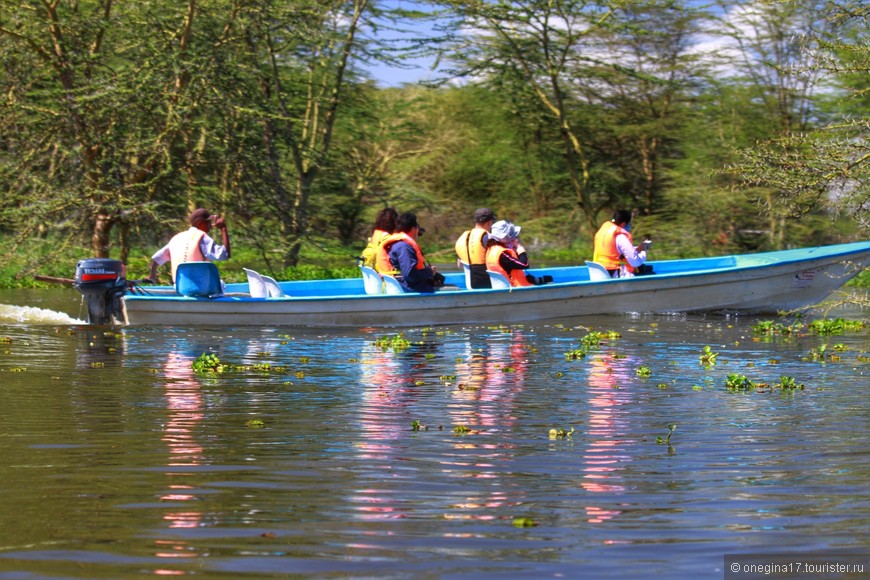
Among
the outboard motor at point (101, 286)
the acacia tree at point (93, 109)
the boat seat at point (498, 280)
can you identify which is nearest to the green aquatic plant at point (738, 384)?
the boat seat at point (498, 280)

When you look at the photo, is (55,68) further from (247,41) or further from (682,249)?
(682,249)

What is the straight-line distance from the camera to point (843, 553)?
188 inches

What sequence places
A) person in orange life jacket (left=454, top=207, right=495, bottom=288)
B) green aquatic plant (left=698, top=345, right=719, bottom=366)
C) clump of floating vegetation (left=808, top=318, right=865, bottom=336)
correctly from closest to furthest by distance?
green aquatic plant (left=698, top=345, right=719, bottom=366) → clump of floating vegetation (left=808, top=318, right=865, bottom=336) → person in orange life jacket (left=454, top=207, right=495, bottom=288)

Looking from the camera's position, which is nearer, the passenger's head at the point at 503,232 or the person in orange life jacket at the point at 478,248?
the passenger's head at the point at 503,232

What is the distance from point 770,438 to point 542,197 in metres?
29.4

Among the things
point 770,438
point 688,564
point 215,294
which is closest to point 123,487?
point 688,564

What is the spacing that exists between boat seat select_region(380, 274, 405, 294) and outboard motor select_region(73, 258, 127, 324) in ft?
10.9

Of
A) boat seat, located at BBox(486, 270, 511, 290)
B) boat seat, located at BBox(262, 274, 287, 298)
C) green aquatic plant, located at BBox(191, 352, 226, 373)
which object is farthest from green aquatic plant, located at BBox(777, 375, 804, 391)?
boat seat, located at BBox(262, 274, 287, 298)

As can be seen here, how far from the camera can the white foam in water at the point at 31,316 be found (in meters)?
16.0

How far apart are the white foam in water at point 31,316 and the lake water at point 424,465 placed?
4.05 meters

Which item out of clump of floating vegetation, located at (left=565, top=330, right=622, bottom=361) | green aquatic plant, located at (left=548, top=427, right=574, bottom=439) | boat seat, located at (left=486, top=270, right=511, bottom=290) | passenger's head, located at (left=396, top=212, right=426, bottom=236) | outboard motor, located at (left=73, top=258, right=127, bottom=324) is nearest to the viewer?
green aquatic plant, located at (left=548, top=427, right=574, bottom=439)

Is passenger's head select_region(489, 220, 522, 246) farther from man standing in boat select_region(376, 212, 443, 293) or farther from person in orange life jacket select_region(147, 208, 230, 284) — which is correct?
person in orange life jacket select_region(147, 208, 230, 284)

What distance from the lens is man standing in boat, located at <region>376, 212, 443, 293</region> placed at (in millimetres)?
15734

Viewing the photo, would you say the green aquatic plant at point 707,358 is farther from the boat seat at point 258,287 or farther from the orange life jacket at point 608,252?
the boat seat at point 258,287
